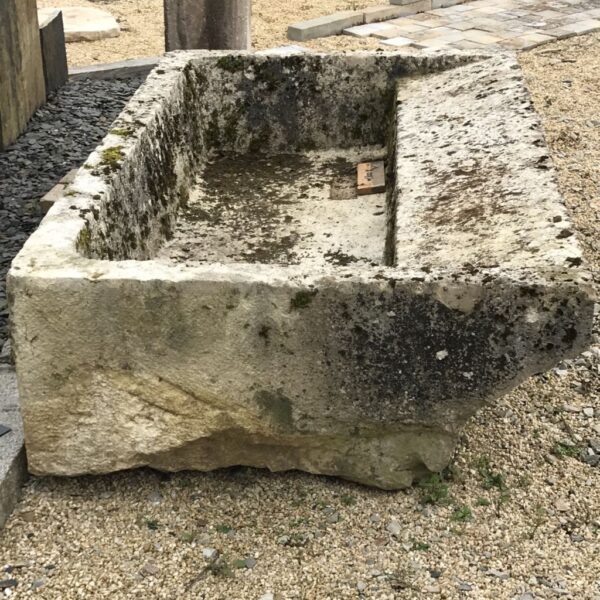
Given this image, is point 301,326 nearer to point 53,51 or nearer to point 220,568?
point 220,568

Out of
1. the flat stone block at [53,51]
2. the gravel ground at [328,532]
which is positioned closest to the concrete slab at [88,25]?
the flat stone block at [53,51]

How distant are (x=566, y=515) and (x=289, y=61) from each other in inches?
104

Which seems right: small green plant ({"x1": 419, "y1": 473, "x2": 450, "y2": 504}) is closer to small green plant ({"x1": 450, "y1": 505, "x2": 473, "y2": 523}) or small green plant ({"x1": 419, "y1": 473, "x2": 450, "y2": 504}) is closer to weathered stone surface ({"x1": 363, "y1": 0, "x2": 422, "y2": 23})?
small green plant ({"x1": 450, "y1": 505, "x2": 473, "y2": 523})

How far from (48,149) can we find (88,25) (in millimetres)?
3411

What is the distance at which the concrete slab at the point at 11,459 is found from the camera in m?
3.12

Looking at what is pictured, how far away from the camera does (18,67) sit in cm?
639

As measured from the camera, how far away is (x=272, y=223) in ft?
14.0

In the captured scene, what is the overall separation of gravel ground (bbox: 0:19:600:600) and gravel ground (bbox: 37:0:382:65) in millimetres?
5969

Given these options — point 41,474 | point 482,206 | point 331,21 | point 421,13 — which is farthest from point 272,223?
point 421,13

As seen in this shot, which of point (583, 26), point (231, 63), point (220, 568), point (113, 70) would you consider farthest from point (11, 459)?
point (583, 26)

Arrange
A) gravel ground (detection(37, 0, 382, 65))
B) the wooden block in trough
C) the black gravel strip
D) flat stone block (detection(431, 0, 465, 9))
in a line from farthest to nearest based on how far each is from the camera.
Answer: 1. flat stone block (detection(431, 0, 465, 9))
2. gravel ground (detection(37, 0, 382, 65))
3. the black gravel strip
4. the wooden block in trough

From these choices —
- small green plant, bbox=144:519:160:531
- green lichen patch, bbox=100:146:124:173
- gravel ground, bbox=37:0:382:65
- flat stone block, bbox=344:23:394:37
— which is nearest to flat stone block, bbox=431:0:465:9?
gravel ground, bbox=37:0:382:65

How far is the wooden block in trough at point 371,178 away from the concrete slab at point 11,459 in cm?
187

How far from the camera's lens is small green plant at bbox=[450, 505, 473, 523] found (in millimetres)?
3143
